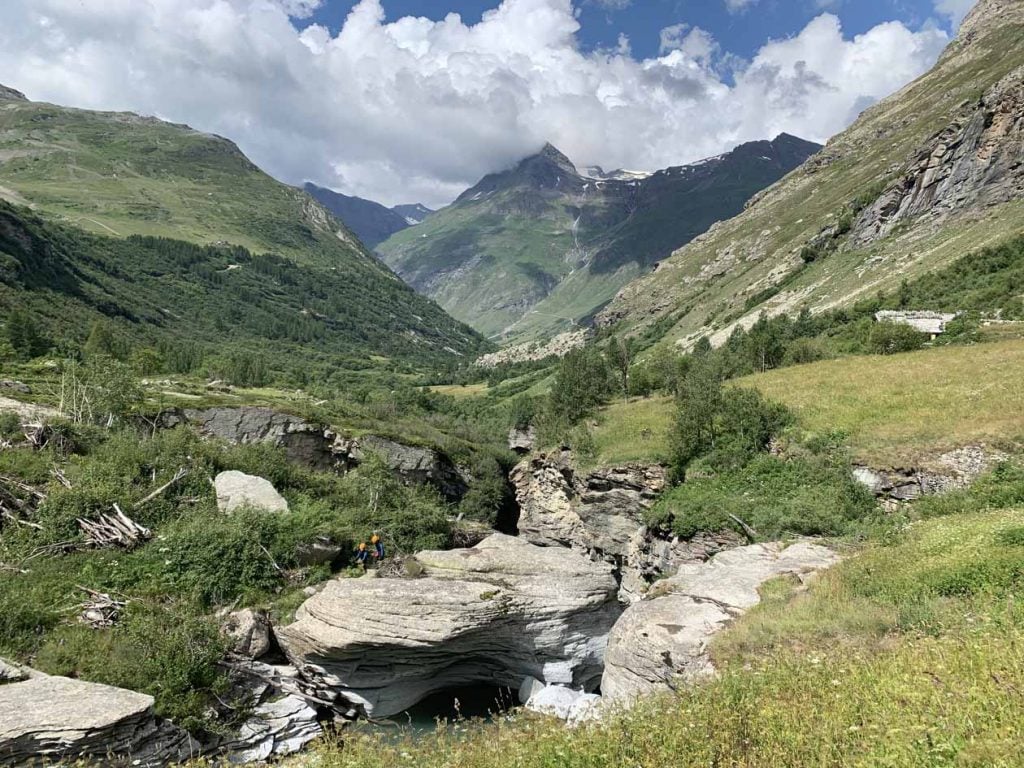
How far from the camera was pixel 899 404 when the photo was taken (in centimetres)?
2880

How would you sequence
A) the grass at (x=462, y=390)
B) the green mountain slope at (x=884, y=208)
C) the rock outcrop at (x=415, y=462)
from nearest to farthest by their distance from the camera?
the rock outcrop at (x=415, y=462) → the green mountain slope at (x=884, y=208) → the grass at (x=462, y=390)

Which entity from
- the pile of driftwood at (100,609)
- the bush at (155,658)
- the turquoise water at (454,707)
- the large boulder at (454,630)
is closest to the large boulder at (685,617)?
the large boulder at (454,630)

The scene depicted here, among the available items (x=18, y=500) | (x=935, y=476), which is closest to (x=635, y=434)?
(x=935, y=476)

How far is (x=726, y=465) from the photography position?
31141 millimetres

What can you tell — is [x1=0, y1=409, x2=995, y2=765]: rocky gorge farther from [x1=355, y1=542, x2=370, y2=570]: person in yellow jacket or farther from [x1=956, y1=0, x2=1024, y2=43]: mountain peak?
[x1=956, y1=0, x2=1024, y2=43]: mountain peak

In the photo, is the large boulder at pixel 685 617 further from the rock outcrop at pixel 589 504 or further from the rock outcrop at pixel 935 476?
the rock outcrop at pixel 589 504

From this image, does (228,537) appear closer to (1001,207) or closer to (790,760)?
(790,760)

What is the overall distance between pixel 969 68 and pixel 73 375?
23804 cm

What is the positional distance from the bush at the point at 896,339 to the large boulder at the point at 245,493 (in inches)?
1926

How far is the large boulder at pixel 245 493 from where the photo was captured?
32594 millimetres

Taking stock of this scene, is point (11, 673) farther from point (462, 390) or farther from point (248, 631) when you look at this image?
point (462, 390)

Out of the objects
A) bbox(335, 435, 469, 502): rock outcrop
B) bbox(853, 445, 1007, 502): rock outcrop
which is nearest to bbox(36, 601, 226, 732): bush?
bbox(853, 445, 1007, 502): rock outcrop

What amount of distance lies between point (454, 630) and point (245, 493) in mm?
19495

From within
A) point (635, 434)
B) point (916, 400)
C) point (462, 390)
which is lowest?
point (635, 434)
